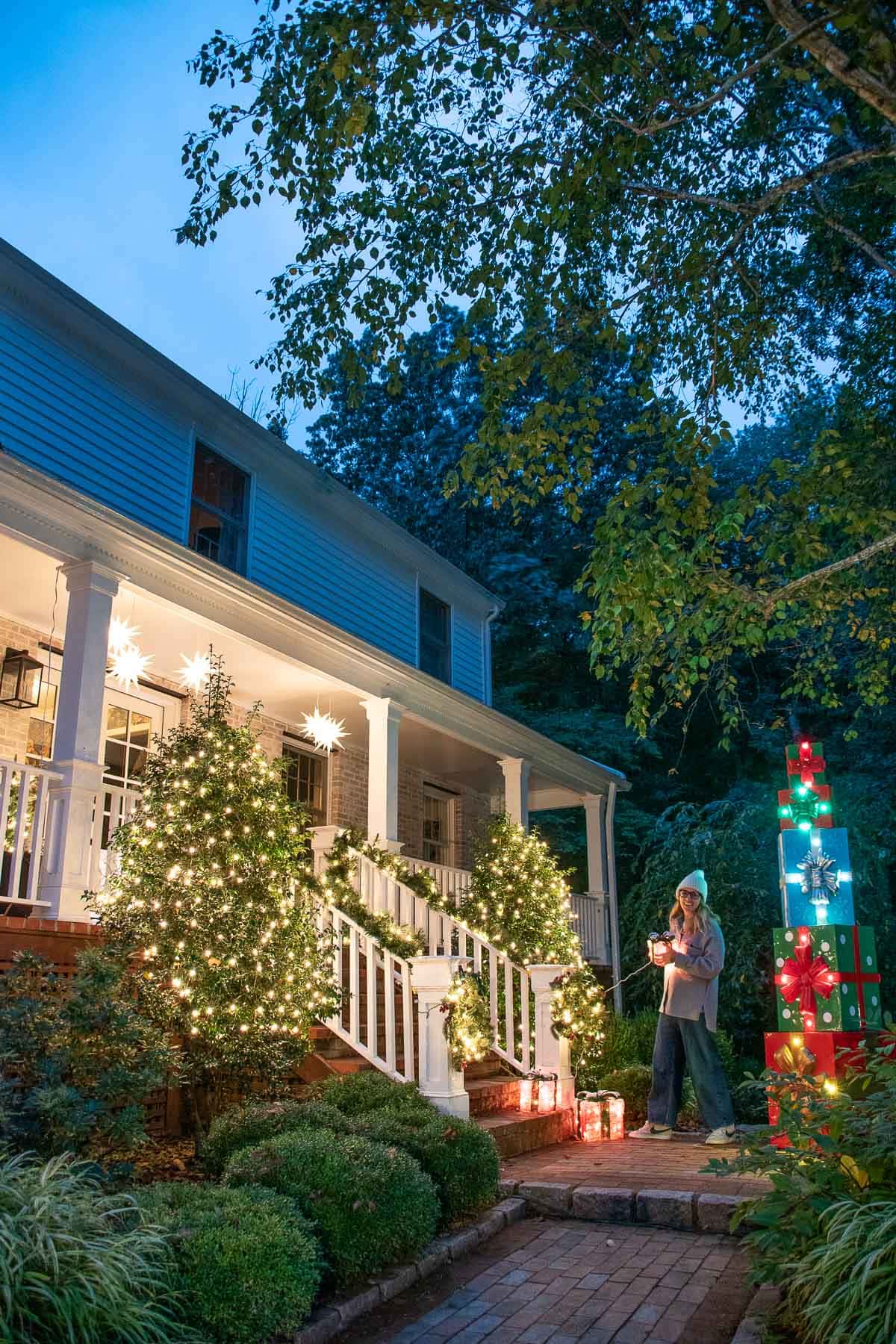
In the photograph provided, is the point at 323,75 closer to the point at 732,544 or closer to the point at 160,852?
the point at 160,852

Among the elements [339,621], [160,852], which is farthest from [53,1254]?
[339,621]

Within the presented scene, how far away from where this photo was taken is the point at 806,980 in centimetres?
667

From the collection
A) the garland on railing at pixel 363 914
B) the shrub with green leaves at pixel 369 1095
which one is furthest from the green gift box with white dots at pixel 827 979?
the garland on railing at pixel 363 914

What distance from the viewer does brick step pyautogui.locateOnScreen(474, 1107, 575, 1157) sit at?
22.6 ft

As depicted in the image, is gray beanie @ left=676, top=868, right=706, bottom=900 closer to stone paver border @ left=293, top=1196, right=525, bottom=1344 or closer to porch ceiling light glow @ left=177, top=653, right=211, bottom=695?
stone paver border @ left=293, top=1196, right=525, bottom=1344

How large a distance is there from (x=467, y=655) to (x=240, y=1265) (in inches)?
492

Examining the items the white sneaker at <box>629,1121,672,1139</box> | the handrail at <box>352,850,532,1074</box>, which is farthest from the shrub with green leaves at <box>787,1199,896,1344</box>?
the handrail at <box>352,850,532,1074</box>

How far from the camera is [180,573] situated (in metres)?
8.09

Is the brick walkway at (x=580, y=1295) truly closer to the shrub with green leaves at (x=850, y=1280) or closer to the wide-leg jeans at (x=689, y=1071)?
the shrub with green leaves at (x=850, y=1280)

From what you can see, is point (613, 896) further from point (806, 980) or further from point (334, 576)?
point (806, 980)

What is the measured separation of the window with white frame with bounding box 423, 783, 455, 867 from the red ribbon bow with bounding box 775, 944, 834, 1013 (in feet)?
28.3

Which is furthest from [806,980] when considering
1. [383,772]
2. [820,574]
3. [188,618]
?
[188,618]

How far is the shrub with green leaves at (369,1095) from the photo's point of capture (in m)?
6.12

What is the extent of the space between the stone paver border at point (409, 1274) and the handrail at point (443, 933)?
2997 millimetres
